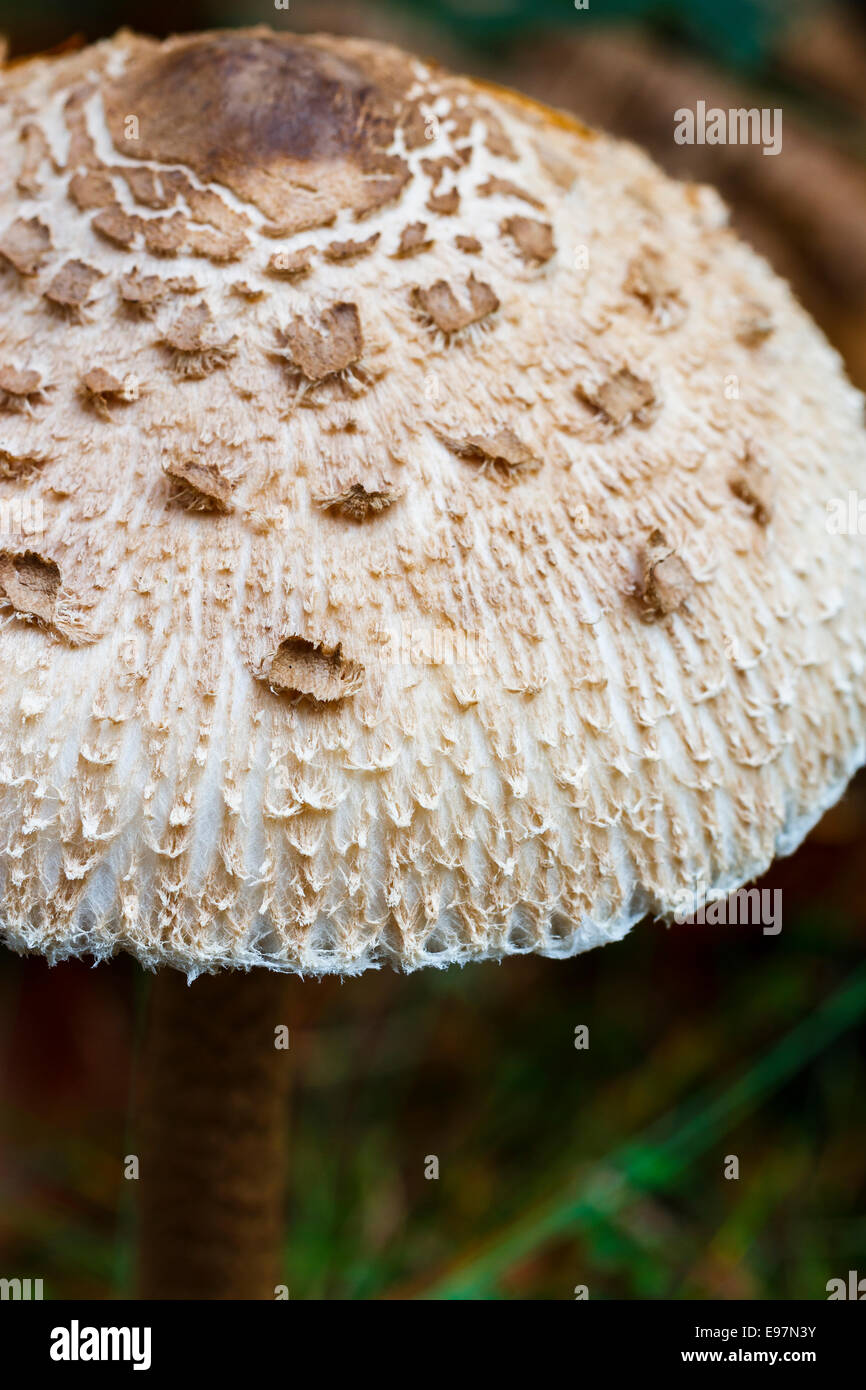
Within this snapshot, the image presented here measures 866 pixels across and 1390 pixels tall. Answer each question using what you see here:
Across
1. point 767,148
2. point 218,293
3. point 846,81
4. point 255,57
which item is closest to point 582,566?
point 218,293

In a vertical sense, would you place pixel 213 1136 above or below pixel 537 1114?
above

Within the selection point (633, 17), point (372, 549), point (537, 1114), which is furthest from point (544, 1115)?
point (633, 17)

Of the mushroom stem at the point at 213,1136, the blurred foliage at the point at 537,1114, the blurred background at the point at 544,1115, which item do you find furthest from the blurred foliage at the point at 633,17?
the mushroom stem at the point at 213,1136

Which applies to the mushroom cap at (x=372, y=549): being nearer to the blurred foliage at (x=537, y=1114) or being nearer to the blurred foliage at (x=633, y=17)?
the blurred foliage at (x=537, y=1114)

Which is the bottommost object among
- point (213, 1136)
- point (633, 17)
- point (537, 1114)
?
point (537, 1114)

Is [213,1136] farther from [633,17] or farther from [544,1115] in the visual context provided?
[633,17]
